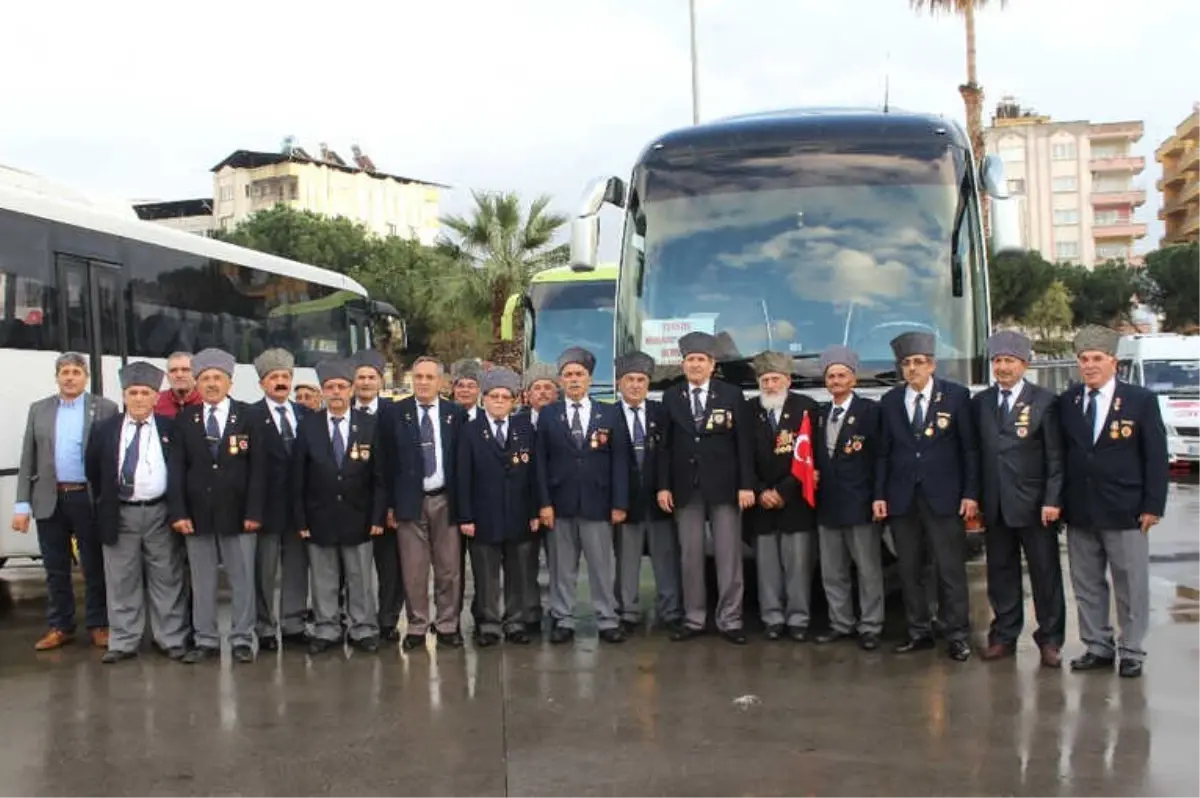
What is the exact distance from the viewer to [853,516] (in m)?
7.27

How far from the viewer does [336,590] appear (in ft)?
24.9

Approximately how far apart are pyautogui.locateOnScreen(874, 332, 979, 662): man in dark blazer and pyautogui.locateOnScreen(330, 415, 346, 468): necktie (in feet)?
Result: 10.9

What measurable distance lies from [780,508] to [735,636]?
2.83ft

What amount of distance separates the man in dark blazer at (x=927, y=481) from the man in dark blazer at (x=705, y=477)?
0.89 meters

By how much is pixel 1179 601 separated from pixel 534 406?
494 centimetres

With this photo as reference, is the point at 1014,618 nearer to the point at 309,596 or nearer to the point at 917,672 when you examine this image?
the point at 917,672

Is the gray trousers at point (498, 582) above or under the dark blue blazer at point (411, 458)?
under

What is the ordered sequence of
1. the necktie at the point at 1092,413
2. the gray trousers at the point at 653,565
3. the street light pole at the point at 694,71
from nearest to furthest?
the necktie at the point at 1092,413
the gray trousers at the point at 653,565
the street light pole at the point at 694,71

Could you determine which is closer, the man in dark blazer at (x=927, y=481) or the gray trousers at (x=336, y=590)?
the man in dark blazer at (x=927, y=481)

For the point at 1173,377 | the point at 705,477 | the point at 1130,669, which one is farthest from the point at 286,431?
the point at 1173,377

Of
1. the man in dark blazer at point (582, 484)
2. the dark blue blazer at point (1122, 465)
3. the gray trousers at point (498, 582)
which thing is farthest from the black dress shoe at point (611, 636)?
the dark blue blazer at point (1122, 465)

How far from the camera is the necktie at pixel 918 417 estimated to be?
7.08m

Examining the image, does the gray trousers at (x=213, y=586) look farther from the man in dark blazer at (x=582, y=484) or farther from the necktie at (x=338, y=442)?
the man in dark blazer at (x=582, y=484)

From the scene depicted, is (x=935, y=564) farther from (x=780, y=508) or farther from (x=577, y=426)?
(x=577, y=426)
